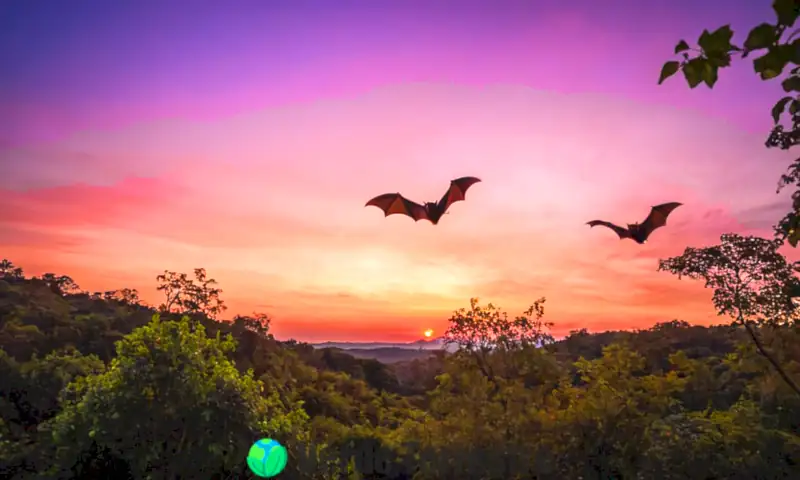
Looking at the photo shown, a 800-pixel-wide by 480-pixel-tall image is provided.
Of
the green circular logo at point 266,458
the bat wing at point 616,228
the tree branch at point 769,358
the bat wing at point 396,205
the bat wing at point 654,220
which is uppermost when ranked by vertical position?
the bat wing at point 396,205

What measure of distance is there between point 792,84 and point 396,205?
11640 mm

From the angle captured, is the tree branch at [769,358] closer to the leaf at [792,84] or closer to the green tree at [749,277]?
the green tree at [749,277]

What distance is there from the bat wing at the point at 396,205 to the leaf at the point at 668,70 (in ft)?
37.5

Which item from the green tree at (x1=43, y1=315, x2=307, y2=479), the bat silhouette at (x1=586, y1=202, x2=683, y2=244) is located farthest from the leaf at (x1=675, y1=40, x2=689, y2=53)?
the green tree at (x1=43, y1=315, x2=307, y2=479)

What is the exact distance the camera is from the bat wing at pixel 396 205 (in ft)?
44.1

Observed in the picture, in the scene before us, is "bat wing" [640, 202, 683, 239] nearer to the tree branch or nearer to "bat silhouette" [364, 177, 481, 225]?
"bat silhouette" [364, 177, 481, 225]

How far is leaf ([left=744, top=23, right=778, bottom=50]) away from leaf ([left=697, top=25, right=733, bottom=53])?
7cm

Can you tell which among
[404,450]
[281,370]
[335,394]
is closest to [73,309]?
[281,370]

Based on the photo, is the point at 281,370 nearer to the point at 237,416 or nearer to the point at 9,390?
the point at 9,390

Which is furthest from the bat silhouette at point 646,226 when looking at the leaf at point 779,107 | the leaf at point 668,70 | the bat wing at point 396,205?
the leaf at point 668,70

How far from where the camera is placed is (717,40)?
1868 millimetres

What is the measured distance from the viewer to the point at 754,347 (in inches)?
706

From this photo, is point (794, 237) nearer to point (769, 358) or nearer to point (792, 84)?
point (792, 84)

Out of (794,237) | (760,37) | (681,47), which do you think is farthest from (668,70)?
(794,237)
